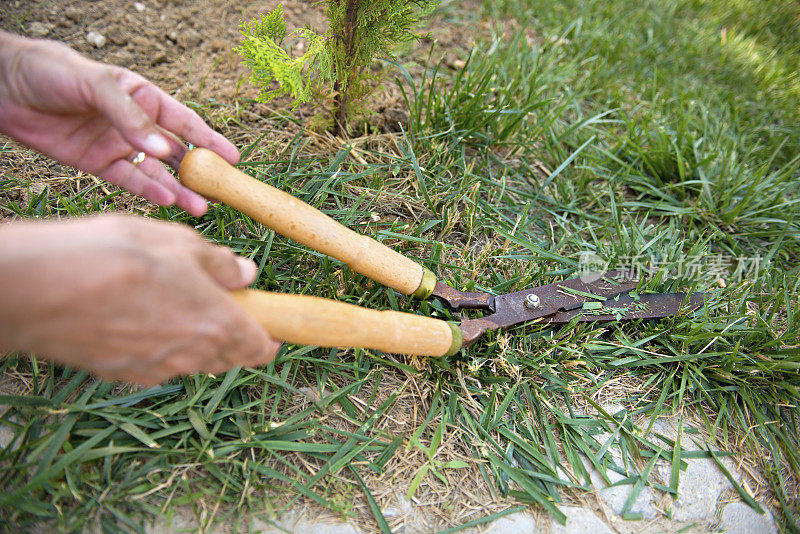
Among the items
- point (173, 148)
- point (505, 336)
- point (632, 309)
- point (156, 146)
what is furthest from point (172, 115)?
point (632, 309)

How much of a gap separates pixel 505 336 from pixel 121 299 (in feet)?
5.05

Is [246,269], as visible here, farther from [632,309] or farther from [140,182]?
[632,309]

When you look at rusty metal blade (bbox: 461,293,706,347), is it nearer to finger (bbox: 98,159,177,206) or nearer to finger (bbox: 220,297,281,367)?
finger (bbox: 220,297,281,367)

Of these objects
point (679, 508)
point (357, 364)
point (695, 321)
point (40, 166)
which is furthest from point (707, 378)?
point (40, 166)

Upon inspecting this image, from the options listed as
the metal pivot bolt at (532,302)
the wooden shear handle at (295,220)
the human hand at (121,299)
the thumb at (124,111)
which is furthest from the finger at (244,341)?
the metal pivot bolt at (532,302)

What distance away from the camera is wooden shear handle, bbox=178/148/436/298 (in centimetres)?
164

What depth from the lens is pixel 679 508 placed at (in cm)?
200

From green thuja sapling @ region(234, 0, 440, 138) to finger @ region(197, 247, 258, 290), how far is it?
1172 mm

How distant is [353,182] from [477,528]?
1742mm

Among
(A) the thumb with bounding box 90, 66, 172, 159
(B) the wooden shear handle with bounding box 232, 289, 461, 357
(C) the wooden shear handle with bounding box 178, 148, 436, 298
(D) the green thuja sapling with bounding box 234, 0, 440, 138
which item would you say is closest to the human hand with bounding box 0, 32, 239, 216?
(A) the thumb with bounding box 90, 66, 172, 159

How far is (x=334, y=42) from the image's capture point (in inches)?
93.8

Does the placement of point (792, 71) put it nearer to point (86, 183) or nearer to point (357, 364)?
point (357, 364)

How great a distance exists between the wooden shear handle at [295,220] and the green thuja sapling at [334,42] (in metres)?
0.76

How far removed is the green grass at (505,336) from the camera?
176 centimetres
